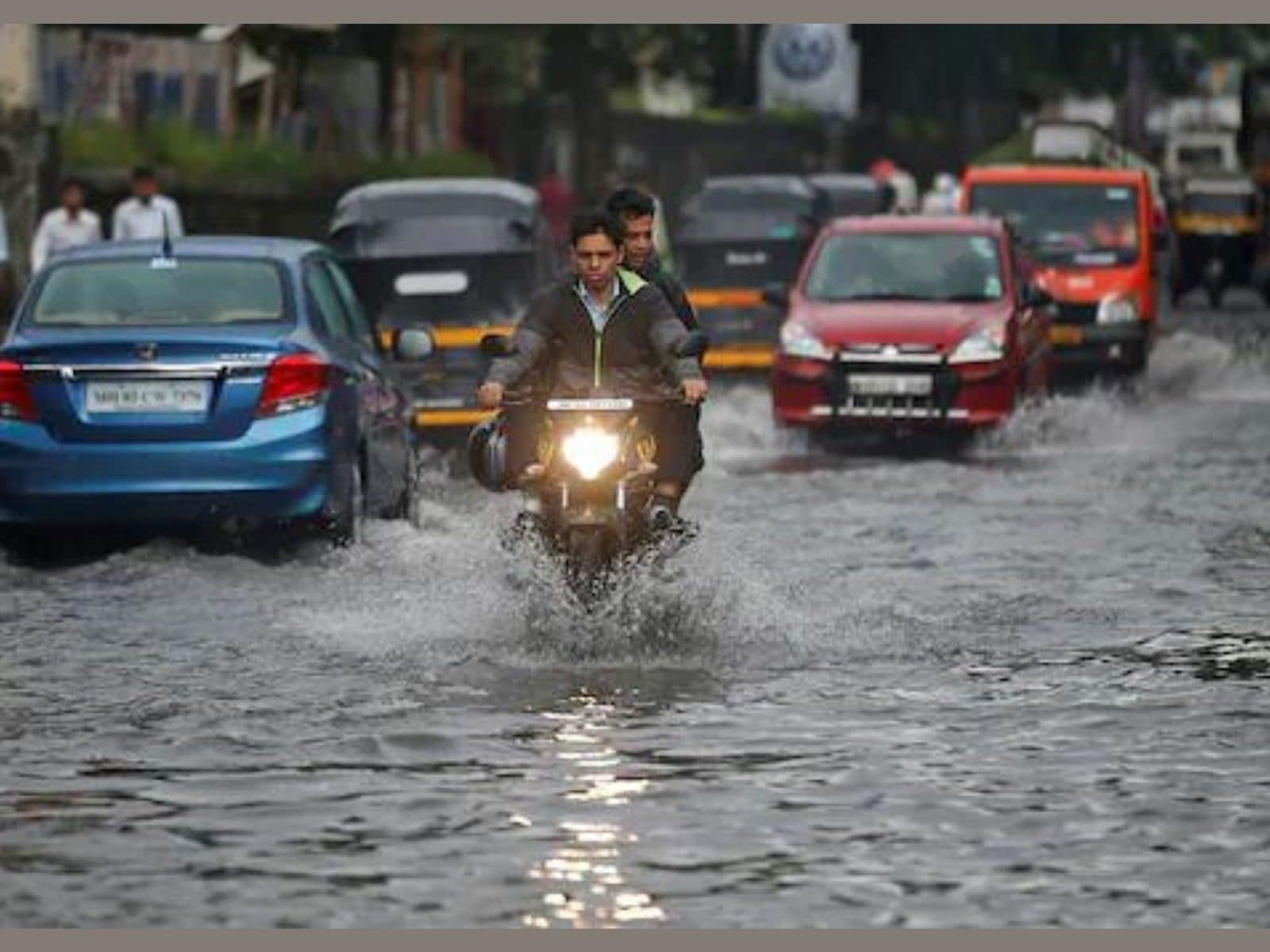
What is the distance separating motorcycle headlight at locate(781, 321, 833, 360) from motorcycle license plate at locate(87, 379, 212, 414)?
10.3 meters

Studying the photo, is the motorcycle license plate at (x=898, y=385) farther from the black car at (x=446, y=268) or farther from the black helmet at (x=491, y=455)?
the black helmet at (x=491, y=455)

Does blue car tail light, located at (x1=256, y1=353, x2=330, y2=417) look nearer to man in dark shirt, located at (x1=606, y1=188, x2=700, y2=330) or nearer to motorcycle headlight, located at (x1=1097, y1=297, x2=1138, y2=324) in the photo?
man in dark shirt, located at (x1=606, y1=188, x2=700, y2=330)

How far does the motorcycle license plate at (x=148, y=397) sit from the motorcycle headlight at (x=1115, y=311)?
17.8 meters

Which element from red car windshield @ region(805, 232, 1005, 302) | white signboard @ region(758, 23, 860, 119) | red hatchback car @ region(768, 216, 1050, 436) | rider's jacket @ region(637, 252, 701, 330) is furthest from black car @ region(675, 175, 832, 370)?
white signboard @ region(758, 23, 860, 119)

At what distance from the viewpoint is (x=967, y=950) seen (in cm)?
928

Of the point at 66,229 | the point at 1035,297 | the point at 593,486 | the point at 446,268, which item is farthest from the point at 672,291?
the point at 66,229

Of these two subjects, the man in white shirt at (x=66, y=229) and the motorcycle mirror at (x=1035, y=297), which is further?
the man in white shirt at (x=66, y=229)

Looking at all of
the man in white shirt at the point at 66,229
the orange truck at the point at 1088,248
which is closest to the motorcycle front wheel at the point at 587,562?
the man in white shirt at the point at 66,229

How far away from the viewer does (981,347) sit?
1139 inches

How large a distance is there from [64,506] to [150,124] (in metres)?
30.2

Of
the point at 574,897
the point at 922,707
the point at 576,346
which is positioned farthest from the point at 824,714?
the point at 574,897

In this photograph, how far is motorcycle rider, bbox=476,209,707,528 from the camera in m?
15.8

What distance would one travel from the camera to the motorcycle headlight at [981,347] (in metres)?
28.8

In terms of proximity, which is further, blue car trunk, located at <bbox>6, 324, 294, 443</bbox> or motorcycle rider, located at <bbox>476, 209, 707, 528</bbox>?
blue car trunk, located at <bbox>6, 324, 294, 443</bbox>
